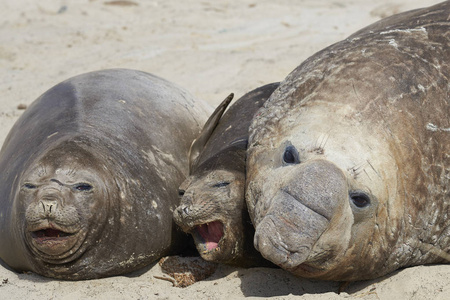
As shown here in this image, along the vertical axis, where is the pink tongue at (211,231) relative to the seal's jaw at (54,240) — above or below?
below

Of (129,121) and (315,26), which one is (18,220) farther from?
(315,26)

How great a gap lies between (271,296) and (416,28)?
199 centimetres

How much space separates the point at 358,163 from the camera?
4.06 meters

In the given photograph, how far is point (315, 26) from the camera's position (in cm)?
1120

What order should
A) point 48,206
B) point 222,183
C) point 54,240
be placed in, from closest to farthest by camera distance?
point 48,206 < point 54,240 < point 222,183

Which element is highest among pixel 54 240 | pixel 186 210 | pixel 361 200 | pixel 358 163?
pixel 358 163

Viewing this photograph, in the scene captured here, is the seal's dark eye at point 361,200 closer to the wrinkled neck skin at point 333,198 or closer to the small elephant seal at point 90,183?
the wrinkled neck skin at point 333,198

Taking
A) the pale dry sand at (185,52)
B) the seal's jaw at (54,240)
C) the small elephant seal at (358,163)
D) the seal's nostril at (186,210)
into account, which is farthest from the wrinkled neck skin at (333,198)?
the seal's jaw at (54,240)

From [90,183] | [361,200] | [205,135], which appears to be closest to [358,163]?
[361,200]

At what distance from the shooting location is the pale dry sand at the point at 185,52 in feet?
14.9

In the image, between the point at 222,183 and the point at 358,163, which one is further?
the point at 222,183

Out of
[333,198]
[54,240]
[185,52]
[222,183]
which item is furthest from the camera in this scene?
[185,52]

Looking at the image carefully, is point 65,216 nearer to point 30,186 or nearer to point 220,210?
point 30,186

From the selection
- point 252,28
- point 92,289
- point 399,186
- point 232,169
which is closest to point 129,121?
point 232,169
